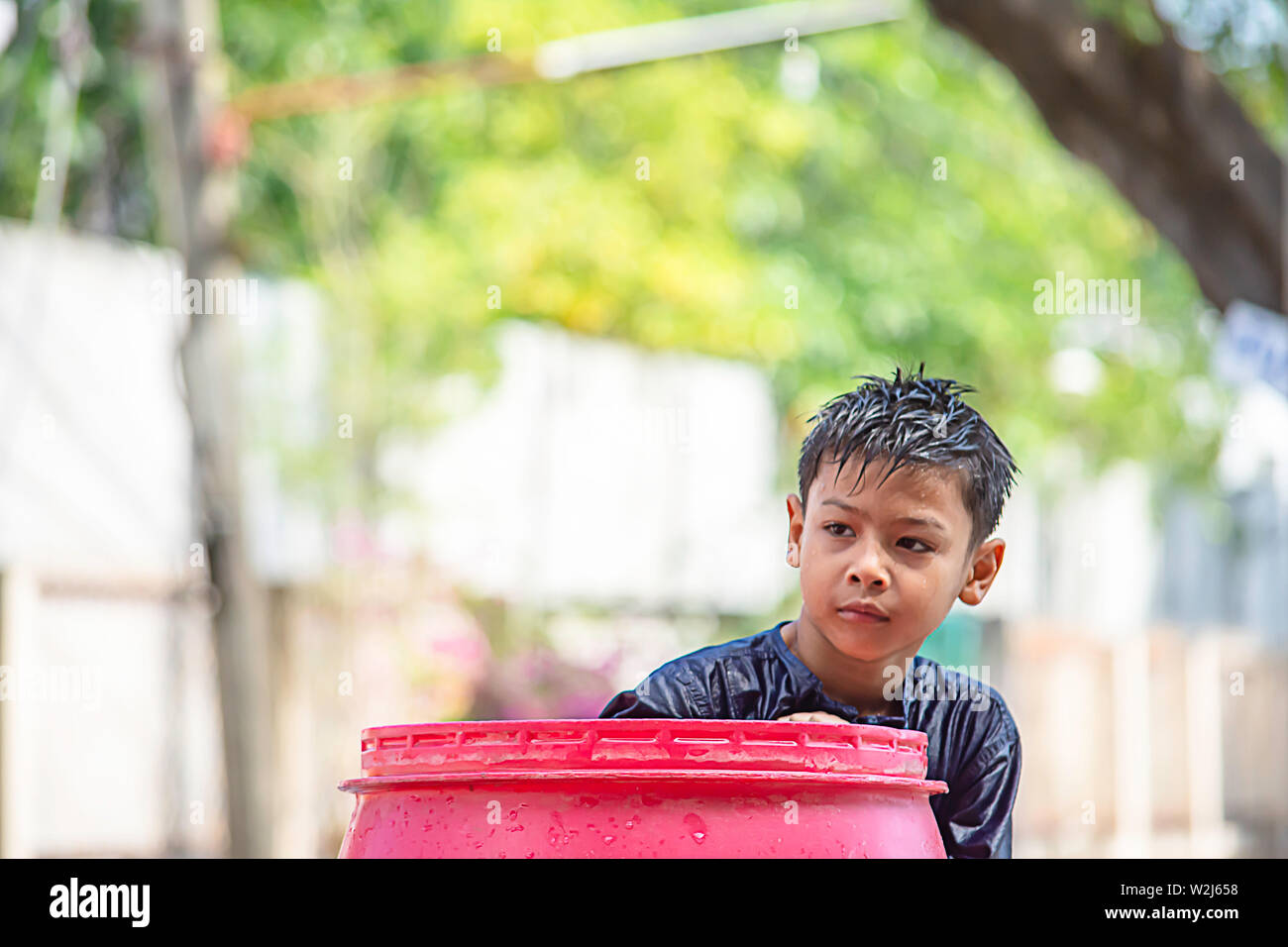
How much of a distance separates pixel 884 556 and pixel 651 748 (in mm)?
344

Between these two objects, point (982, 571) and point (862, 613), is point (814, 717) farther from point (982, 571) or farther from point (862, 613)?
point (982, 571)

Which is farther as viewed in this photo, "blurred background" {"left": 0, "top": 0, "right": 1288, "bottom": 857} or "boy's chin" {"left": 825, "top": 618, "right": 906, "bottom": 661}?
"blurred background" {"left": 0, "top": 0, "right": 1288, "bottom": 857}

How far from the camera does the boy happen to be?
1.44 metres

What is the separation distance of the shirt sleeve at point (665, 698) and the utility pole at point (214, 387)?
15.4 feet

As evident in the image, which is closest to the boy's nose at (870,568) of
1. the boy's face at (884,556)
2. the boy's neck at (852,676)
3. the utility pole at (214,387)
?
the boy's face at (884,556)

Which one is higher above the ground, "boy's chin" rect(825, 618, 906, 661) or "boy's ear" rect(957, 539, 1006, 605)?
"boy's ear" rect(957, 539, 1006, 605)

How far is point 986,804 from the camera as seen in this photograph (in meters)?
1.47

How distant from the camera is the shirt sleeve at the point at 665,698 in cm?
148

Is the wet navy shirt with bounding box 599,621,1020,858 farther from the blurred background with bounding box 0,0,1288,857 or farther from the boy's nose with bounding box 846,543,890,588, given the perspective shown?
the blurred background with bounding box 0,0,1288,857

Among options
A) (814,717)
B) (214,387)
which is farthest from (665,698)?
(214,387)

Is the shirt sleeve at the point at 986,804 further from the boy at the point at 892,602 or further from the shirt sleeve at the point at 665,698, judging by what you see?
the shirt sleeve at the point at 665,698

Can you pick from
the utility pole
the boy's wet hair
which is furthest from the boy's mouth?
the utility pole

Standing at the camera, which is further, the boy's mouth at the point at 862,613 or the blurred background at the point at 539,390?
the blurred background at the point at 539,390
